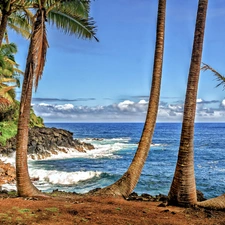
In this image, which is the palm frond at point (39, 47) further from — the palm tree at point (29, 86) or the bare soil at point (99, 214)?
the bare soil at point (99, 214)

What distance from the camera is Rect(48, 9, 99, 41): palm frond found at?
9688mm

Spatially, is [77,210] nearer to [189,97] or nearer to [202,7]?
[189,97]

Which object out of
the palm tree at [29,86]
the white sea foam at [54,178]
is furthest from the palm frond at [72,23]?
the white sea foam at [54,178]

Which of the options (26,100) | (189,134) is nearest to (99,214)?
(189,134)

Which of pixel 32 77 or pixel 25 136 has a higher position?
pixel 32 77

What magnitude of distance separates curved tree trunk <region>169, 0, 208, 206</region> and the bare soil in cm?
34

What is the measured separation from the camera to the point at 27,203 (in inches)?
272

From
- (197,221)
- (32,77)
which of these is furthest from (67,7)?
(197,221)

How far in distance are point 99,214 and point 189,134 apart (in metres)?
2.66

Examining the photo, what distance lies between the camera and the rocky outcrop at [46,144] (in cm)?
2934

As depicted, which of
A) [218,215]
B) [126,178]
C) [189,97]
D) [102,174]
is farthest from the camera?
[102,174]

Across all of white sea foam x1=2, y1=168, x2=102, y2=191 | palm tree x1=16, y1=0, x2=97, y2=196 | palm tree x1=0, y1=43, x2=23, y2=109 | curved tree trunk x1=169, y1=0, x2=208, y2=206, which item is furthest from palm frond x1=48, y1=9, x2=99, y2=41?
palm tree x1=0, y1=43, x2=23, y2=109

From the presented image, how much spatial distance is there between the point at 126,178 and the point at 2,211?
3.66 meters

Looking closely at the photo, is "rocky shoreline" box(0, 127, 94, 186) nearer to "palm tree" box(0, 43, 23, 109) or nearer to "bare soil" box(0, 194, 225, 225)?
"palm tree" box(0, 43, 23, 109)
